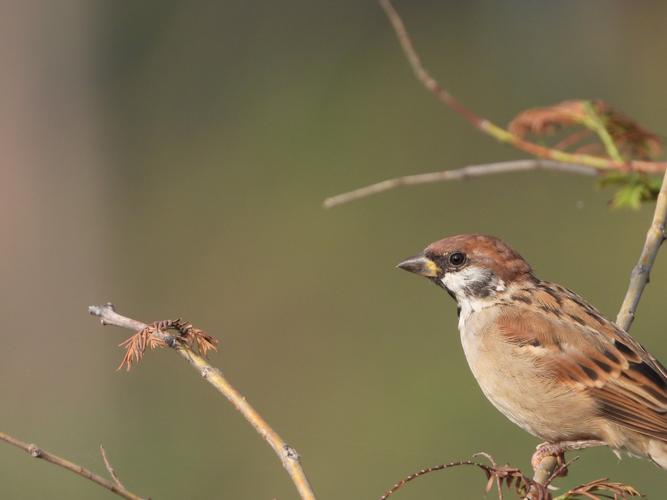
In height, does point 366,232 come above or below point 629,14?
below

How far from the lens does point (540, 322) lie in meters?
3.21

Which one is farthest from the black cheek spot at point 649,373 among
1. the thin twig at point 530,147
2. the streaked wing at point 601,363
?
the thin twig at point 530,147

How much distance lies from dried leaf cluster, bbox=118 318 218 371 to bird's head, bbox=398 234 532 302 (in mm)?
1239

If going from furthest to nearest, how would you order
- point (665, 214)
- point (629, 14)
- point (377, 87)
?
1. point (629, 14)
2. point (377, 87)
3. point (665, 214)

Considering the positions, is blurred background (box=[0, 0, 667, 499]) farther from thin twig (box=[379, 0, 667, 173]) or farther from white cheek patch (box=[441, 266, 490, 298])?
thin twig (box=[379, 0, 667, 173])

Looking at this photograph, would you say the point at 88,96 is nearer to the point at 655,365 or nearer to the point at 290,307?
the point at 290,307

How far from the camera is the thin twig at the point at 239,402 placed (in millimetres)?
1932

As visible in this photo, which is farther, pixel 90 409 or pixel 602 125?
pixel 90 409

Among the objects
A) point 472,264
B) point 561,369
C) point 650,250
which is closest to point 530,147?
point 472,264

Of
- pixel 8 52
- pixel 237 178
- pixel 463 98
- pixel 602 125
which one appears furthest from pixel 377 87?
pixel 602 125

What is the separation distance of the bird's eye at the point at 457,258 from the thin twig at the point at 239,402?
134 centimetres

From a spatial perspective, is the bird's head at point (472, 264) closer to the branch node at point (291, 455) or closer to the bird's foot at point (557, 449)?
the bird's foot at point (557, 449)

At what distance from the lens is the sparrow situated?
3.05 m

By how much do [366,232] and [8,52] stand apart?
3.33 m
